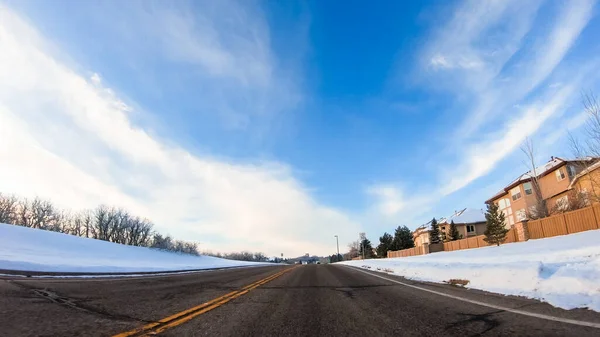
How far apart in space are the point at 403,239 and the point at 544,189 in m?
40.4

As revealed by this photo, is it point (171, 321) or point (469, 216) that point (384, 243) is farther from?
point (171, 321)

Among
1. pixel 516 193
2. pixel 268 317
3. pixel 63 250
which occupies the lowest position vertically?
pixel 268 317

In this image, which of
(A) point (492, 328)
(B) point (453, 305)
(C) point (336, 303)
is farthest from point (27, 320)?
(B) point (453, 305)

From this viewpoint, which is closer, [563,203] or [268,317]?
[268,317]

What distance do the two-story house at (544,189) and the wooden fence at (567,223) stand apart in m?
10.2

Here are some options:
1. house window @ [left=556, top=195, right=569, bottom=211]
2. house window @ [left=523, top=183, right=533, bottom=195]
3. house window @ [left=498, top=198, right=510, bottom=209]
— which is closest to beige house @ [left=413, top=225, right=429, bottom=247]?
house window @ [left=498, top=198, right=510, bottom=209]

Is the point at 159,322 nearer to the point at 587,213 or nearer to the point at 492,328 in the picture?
the point at 492,328

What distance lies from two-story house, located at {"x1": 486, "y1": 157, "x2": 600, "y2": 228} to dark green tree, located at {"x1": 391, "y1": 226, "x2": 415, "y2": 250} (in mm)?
28661

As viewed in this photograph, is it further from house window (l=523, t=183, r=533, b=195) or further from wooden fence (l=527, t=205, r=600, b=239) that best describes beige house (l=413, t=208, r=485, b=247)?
wooden fence (l=527, t=205, r=600, b=239)

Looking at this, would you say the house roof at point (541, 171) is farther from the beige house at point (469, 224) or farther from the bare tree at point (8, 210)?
the bare tree at point (8, 210)

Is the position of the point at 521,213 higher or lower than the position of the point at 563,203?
higher

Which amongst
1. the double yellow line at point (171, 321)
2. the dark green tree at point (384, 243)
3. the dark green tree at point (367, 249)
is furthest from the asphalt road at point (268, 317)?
the dark green tree at point (367, 249)

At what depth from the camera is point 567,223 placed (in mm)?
24531

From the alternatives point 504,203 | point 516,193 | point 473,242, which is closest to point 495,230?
point 473,242
